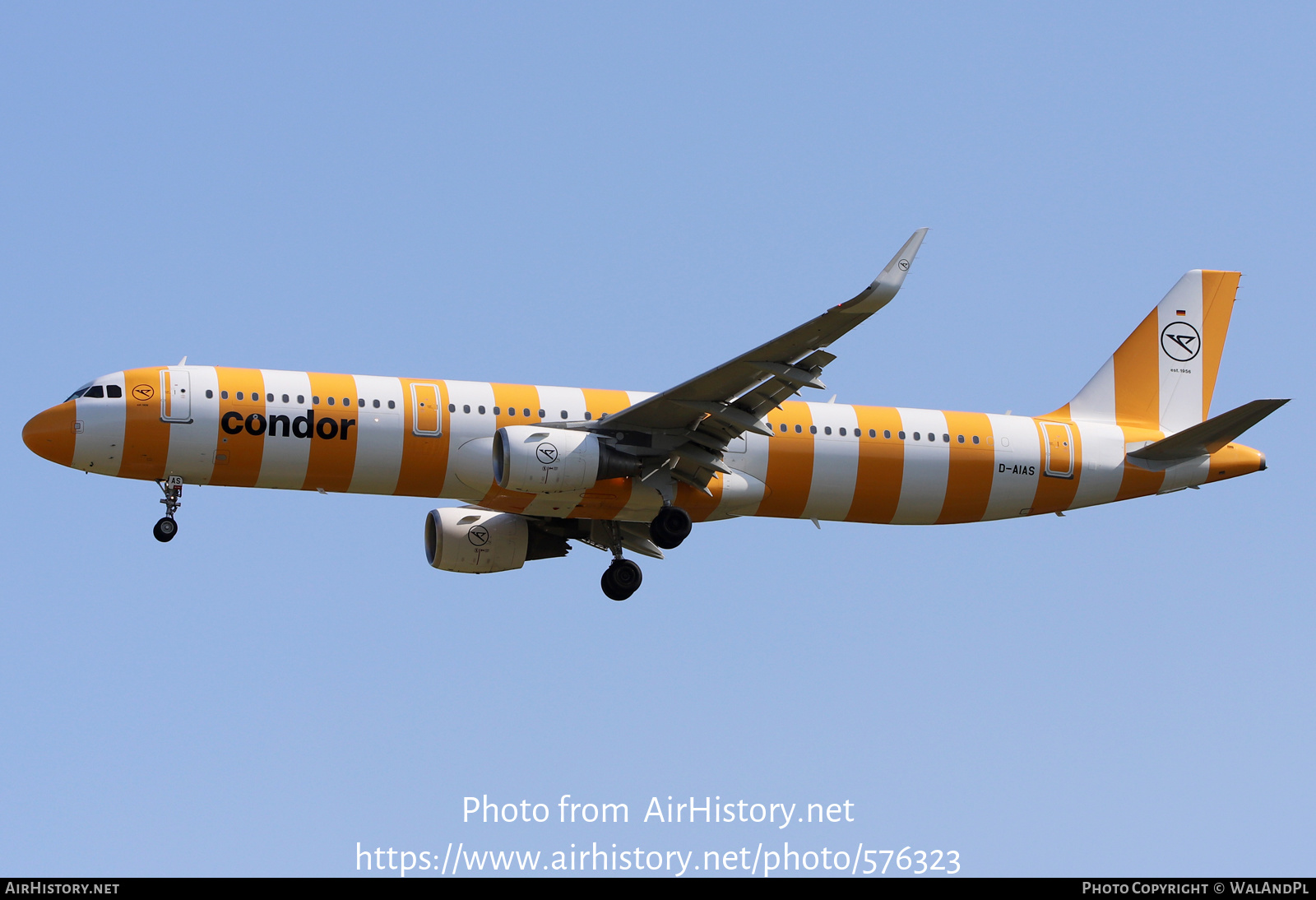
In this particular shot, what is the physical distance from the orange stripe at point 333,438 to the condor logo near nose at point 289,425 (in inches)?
0.6

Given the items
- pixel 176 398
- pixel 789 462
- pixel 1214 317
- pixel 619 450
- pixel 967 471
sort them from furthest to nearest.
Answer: pixel 1214 317, pixel 967 471, pixel 789 462, pixel 619 450, pixel 176 398

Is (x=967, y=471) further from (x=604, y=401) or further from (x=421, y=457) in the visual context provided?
(x=421, y=457)

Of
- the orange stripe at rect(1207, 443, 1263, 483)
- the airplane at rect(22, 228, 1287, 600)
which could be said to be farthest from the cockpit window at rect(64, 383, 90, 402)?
the orange stripe at rect(1207, 443, 1263, 483)

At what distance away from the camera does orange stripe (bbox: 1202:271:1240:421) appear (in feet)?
129

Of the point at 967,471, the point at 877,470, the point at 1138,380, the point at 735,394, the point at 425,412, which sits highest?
the point at 1138,380

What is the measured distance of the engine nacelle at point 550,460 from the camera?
3052 centimetres

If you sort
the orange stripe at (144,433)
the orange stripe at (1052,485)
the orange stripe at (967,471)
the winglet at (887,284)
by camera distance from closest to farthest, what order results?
1. the winglet at (887,284)
2. the orange stripe at (144,433)
3. the orange stripe at (967,471)
4. the orange stripe at (1052,485)

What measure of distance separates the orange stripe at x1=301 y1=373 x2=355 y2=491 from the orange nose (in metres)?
4.51

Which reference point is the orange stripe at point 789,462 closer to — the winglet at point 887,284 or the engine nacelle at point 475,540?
the engine nacelle at point 475,540

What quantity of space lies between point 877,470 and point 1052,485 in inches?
173

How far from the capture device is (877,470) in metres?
34.3

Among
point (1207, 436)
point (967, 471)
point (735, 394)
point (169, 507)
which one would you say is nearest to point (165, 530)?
point (169, 507)

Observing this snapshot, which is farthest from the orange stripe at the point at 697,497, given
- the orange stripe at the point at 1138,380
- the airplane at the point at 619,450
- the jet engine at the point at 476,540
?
the orange stripe at the point at 1138,380
